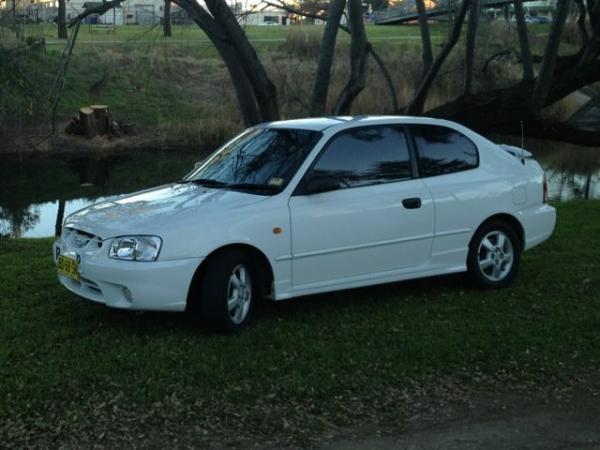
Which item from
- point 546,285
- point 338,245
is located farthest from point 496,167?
point 338,245

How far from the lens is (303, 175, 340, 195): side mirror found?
6918 mm

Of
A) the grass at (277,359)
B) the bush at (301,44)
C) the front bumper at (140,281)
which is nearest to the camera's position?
the grass at (277,359)

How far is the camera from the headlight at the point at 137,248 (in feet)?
20.5

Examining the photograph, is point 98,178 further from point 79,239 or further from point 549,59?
point 79,239

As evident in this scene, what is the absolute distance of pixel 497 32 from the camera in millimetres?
19953

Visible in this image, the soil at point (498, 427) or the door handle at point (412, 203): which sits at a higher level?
the door handle at point (412, 203)

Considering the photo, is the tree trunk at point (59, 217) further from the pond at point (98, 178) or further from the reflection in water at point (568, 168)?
the reflection in water at point (568, 168)

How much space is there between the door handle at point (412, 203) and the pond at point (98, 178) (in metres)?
9.76

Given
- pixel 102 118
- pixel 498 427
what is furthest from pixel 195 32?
pixel 498 427

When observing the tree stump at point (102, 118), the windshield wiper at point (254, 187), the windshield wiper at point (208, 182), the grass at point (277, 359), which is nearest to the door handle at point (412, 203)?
the grass at point (277, 359)

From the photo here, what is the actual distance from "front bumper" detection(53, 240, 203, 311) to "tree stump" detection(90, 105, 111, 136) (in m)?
22.9

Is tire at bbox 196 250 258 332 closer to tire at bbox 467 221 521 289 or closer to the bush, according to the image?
tire at bbox 467 221 521 289

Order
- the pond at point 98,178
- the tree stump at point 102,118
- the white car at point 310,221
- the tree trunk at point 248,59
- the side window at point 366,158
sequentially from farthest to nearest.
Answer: the tree stump at point 102,118 → the pond at point 98,178 → the tree trunk at point 248,59 → the side window at point 366,158 → the white car at point 310,221

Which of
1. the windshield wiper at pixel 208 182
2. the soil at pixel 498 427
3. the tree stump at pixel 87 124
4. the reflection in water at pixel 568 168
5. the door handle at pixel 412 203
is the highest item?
the windshield wiper at pixel 208 182
